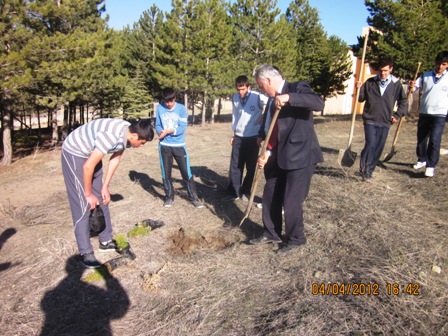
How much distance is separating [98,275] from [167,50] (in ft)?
51.6

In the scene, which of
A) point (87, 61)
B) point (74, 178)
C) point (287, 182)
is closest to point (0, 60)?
point (87, 61)

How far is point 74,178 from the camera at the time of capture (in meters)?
2.97

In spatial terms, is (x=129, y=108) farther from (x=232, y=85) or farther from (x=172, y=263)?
(x=172, y=263)

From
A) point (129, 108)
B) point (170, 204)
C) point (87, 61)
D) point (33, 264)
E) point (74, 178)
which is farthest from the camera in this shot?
point (129, 108)

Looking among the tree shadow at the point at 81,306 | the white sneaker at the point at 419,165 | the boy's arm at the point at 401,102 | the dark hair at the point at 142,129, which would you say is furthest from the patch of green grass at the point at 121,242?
the white sneaker at the point at 419,165

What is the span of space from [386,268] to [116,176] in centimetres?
528

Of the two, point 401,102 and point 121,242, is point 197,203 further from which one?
point 401,102

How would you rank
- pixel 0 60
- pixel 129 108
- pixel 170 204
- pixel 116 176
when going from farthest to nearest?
pixel 129 108
pixel 0 60
pixel 116 176
pixel 170 204

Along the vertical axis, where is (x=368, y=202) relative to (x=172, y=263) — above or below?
above

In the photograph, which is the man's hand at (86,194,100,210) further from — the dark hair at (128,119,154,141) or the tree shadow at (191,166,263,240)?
the tree shadow at (191,166,263,240)

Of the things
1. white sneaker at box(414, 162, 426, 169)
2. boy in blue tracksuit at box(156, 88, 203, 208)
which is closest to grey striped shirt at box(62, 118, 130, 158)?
boy in blue tracksuit at box(156, 88, 203, 208)

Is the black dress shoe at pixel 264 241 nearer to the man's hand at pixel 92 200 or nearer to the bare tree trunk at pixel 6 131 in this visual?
the man's hand at pixel 92 200

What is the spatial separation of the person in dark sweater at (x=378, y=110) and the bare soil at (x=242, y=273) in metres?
0.44
